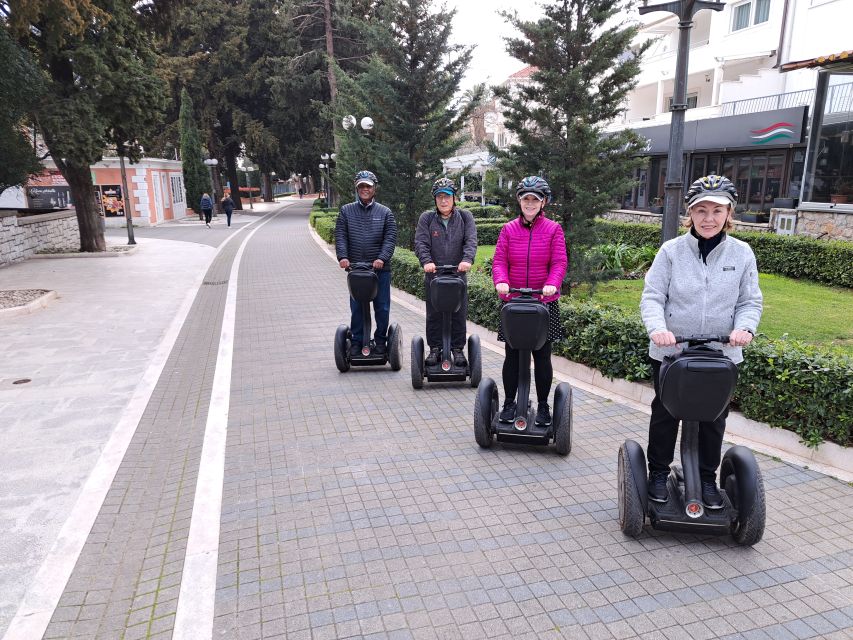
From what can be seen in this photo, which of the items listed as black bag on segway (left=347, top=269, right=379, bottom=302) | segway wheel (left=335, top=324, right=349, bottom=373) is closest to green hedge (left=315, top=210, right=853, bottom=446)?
black bag on segway (left=347, top=269, right=379, bottom=302)

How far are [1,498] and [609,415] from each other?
199 inches

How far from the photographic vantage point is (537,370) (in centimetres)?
489

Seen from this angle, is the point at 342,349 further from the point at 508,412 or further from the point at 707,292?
the point at 707,292

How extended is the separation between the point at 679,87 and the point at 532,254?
3179 millimetres

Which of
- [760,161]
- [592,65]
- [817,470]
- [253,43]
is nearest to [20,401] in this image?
[817,470]

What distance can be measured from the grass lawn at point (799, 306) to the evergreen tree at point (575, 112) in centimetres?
171

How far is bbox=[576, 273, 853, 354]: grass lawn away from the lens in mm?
7914

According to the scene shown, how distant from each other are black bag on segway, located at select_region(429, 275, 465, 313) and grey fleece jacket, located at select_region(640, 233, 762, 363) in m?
2.69

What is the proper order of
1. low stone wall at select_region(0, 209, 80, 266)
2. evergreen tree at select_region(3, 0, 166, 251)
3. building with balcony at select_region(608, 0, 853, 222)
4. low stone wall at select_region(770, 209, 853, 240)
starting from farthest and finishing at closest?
1. low stone wall at select_region(0, 209, 80, 266)
2. evergreen tree at select_region(3, 0, 166, 251)
3. building with balcony at select_region(608, 0, 853, 222)
4. low stone wall at select_region(770, 209, 853, 240)

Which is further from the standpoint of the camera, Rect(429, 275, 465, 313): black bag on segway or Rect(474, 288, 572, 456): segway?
Rect(429, 275, 465, 313): black bag on segway

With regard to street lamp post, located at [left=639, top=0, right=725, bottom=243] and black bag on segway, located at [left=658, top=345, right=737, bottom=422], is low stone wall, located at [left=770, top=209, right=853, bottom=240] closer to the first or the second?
street lamp post, located at [left=639, top=0, right=725, bottom=243]

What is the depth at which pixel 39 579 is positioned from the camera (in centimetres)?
358

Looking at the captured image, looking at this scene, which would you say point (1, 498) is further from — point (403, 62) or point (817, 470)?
point (403, 62)

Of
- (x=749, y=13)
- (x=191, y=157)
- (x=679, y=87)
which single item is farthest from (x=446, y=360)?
(x=191, y=157)
